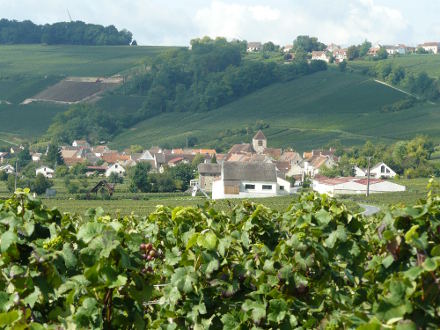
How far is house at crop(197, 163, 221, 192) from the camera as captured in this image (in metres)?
95.1

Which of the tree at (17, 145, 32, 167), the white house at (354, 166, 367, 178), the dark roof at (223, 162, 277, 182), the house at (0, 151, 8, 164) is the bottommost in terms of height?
the house at (0, 151, 8, 164)

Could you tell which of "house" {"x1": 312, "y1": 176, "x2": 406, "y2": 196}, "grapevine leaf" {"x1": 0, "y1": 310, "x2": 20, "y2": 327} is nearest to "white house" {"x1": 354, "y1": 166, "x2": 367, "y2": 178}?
"house" {"x1": 312, "y1": 176, "x2": 406, "y2": 196}

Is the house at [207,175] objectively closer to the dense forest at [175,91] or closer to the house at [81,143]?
the house at [81,143]

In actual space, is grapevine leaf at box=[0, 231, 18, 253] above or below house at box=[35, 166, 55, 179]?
above

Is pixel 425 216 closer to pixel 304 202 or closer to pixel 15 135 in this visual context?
pixel 304 202

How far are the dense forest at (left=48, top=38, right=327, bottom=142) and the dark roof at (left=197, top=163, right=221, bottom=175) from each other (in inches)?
2650

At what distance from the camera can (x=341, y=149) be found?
12419cm

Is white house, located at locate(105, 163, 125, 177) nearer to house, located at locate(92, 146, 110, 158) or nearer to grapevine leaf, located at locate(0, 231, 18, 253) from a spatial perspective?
house, located at locate(92, 146, 110, 158)

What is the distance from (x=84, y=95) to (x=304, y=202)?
177 meters

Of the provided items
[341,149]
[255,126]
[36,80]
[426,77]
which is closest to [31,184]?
[341,149]

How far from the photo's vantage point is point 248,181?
278 feet

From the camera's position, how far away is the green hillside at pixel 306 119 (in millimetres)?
142250

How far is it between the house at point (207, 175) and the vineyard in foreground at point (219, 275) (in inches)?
3331

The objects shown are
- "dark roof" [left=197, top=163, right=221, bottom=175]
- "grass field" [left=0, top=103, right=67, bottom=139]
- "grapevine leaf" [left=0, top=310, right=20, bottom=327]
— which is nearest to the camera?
"grapevine leaf" [left=0, top=310, right=20, bottom=327]
